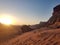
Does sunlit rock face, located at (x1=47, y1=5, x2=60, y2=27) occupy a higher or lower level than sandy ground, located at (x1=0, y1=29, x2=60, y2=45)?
higher

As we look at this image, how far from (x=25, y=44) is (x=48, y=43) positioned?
3.32m

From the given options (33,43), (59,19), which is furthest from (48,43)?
(59,19)

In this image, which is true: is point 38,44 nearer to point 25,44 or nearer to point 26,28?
point 25,44

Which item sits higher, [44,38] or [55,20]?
[55,20]

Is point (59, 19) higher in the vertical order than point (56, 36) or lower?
higher

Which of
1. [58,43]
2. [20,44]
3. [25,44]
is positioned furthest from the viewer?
[20,44]

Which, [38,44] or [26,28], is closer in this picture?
[38,44]

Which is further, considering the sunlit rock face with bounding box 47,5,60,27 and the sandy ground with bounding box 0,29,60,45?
the sunlit rock face with bounding box 47,5,60,27

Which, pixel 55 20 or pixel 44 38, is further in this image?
pixel 55 20

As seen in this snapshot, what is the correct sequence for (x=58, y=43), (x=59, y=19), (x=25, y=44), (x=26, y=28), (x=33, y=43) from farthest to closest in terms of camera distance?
1. (x=59, y=19)
2. (x=26, y=28)
3. (x=25, y=44)
4. (x=33, y=43)
5. (x=58, y=43)

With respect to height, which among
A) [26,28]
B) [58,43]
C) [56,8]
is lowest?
[58,43]

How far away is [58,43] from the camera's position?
10.2 m

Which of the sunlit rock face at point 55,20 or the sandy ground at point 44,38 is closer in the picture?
the sandy ground at point 44,38

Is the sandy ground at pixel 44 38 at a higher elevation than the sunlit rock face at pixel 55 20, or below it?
below
